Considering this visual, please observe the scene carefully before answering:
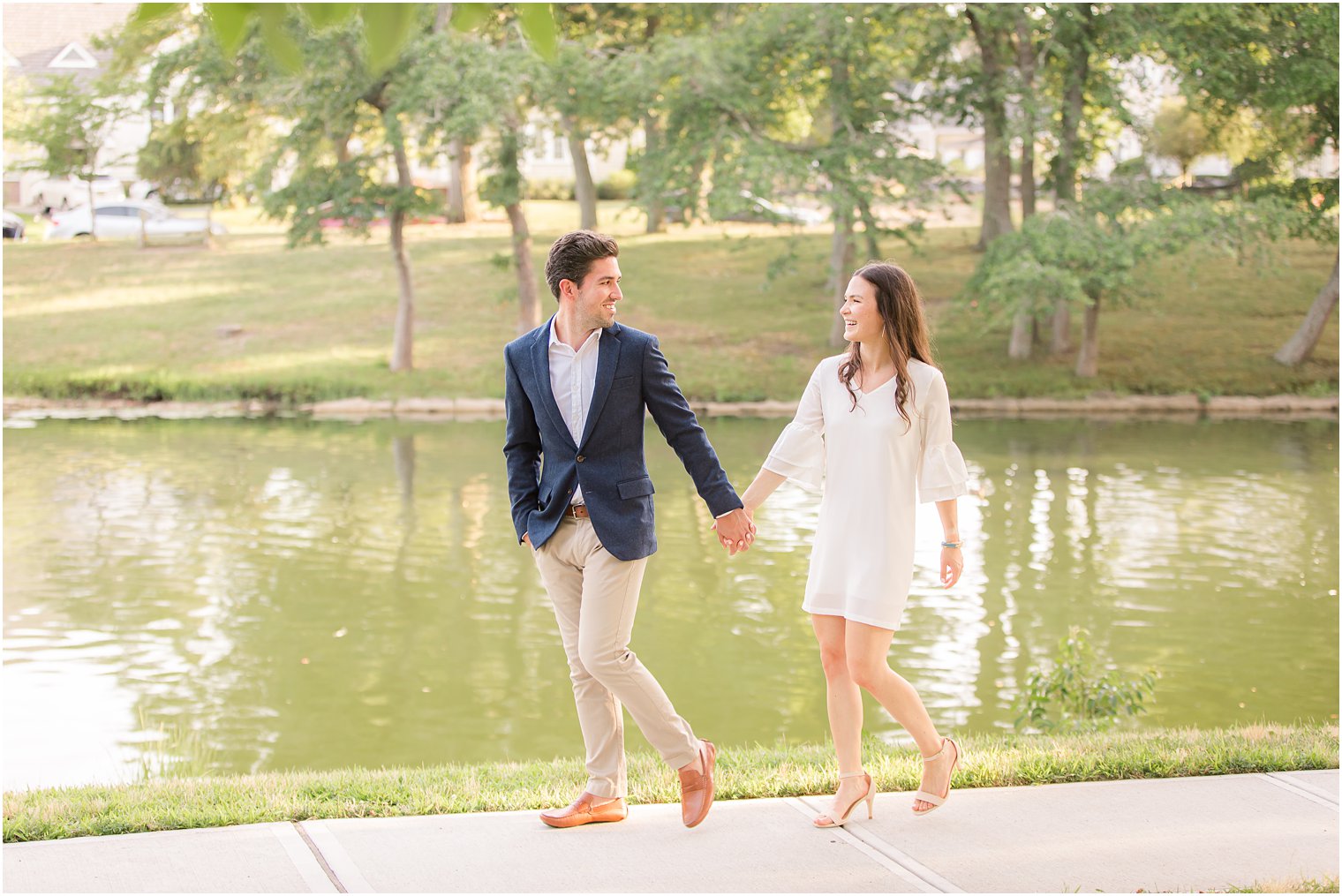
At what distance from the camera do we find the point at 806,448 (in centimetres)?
507

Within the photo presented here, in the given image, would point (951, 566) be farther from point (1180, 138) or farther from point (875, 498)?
point (1180, 138)

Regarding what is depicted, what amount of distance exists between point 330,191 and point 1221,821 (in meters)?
22.5

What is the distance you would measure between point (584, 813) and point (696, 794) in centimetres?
39

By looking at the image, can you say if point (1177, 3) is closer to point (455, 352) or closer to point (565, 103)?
point (565, 103)

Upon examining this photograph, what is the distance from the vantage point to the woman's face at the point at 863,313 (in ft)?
16.1

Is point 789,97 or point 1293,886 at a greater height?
point 789,97

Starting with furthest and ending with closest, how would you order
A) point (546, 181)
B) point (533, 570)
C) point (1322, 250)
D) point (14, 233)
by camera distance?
point (546, 181)
point (14, 233)
point (1322, 250)
point (533, 570)

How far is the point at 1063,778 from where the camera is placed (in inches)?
217

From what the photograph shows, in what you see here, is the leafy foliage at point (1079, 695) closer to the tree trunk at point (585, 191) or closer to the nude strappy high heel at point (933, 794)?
the nude strappy high heel at point (933, 794)

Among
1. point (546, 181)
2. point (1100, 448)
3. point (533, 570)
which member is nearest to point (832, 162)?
point (1100, 448)

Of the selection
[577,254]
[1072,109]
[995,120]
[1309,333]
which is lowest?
[1309,333]

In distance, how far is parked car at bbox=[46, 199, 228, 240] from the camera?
39375 mm

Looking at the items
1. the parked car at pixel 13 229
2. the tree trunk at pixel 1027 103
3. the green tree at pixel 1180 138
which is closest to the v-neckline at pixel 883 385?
the tree trunk at pixel 1027 103

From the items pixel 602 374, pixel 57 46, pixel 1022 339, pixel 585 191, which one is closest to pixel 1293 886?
pixel 602 374
